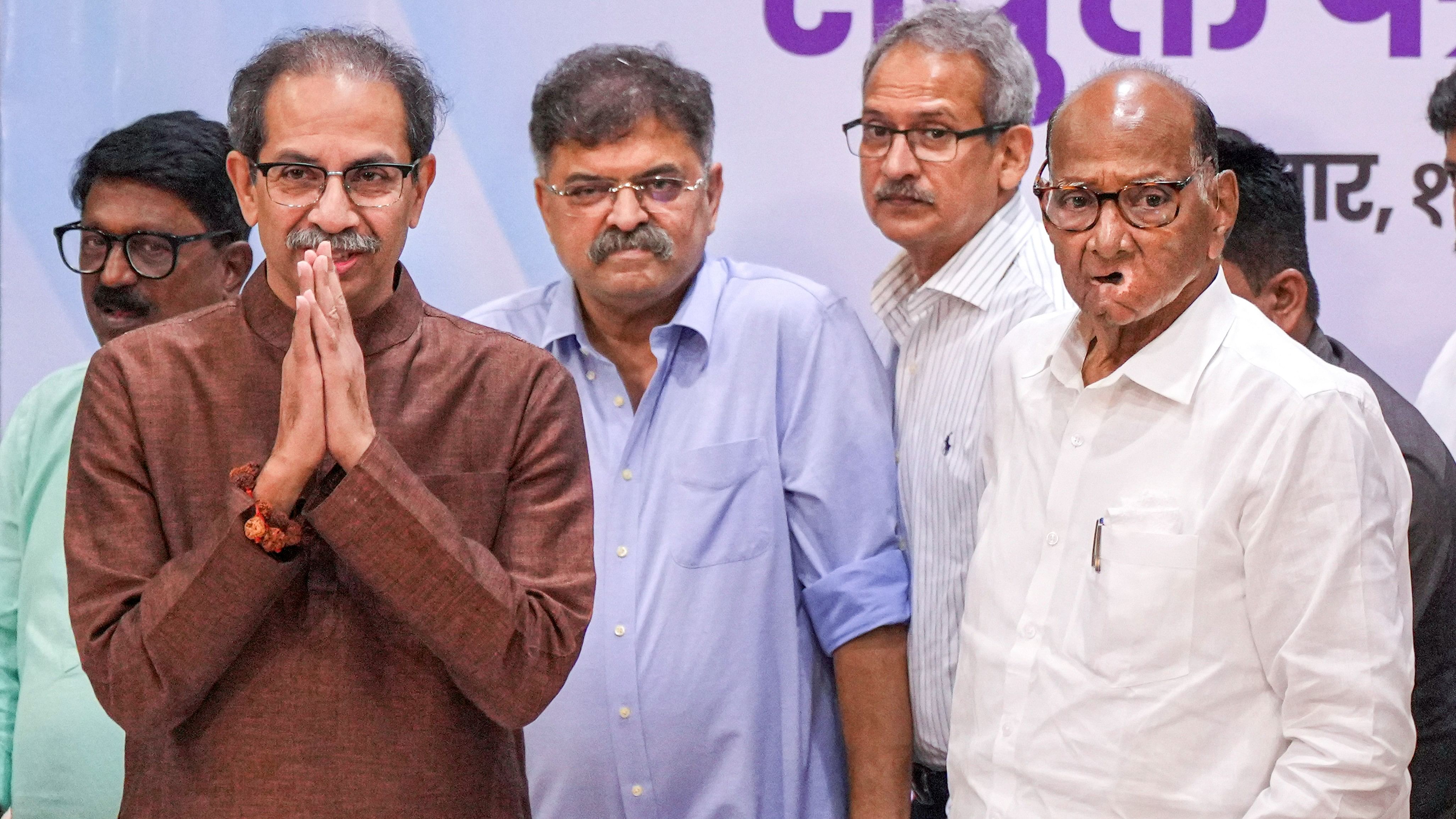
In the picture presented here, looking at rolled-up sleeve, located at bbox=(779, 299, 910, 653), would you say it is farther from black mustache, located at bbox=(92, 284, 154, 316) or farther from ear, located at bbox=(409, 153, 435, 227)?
black mustache, located at bbox=(92, 284, 154, 316)

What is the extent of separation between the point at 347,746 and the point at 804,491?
973 millimetres

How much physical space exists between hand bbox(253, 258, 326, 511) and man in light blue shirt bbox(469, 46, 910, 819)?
2.87 ft

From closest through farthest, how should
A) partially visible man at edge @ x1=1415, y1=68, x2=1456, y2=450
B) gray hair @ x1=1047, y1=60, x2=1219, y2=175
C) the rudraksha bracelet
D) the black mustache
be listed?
the rudraksha bracelet, gray hair @ x1=1047, y1=60, x2=1219, y2=175, the black mustache, partially visible man at edge @ x1=1415, y1=68, x2=1456, y2=450

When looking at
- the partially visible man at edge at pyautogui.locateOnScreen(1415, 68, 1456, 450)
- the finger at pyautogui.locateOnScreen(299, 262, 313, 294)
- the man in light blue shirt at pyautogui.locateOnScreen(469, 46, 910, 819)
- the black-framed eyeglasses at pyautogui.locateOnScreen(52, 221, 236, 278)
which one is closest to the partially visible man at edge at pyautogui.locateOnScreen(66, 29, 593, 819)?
the finger at pyautogui.locateOnScreen(299, 262, 313, 294)

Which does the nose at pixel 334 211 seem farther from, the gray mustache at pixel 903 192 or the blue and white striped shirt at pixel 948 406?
the gray mustache at pixel 903 192

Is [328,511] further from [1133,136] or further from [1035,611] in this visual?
[1133,136]

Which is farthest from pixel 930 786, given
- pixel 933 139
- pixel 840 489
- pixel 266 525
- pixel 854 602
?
pixel 266 525

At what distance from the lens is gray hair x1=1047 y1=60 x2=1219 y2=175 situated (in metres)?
2.09

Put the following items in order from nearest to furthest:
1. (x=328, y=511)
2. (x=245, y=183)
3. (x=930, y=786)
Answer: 1. (x=328, y=511)
2. (x=245, y=183)
3. (x=930, y=786)

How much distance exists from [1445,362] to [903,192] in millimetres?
1374

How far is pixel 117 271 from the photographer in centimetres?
295

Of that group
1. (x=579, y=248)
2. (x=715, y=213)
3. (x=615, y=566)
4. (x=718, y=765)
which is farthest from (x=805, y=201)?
(x=718, y=765)

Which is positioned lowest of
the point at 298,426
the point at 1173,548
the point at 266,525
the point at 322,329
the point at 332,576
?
the point at 1173,548

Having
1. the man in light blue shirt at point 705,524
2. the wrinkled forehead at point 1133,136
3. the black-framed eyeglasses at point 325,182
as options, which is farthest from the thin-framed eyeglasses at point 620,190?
the wrinkled forehead at point 1133,136
